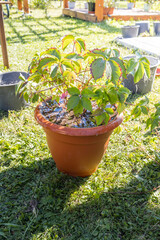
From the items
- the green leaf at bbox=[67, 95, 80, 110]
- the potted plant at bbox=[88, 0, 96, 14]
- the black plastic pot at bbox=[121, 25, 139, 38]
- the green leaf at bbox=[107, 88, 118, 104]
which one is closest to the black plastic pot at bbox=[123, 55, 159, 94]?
the green leaf at bbox=[107, 88, 118, 104]

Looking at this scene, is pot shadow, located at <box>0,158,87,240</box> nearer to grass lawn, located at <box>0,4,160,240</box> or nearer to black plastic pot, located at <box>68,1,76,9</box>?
grass lawn, located at <box>0,4,160,240</box>

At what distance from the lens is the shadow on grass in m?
1.52

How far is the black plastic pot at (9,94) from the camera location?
2.69 meters

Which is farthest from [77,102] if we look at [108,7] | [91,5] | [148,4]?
[148,4]

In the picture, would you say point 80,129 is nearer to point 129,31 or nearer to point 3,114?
point 3,114

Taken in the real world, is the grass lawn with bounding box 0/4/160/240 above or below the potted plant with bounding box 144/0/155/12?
below

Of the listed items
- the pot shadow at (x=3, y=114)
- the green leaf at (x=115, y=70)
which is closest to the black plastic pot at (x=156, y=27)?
the pot shadow at (x=3, y=114)

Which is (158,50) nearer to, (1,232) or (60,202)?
(60,202)

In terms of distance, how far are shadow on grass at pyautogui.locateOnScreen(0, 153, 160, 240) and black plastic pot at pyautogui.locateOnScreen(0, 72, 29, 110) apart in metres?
1.06

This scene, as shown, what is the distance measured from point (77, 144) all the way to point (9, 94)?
1.49 meters

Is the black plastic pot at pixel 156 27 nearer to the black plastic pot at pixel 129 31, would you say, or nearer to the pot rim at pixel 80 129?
the black plastic pot at pixel 129 31

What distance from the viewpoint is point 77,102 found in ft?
4.58

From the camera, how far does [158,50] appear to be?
491cm

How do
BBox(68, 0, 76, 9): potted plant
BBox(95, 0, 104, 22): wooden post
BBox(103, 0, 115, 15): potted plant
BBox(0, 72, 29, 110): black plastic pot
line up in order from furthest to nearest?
BBox(68, 0, 76, 9): potted plant < BBox(103, 0, 115, 15): potted plant < BBox(95, 0, 104, 22): wooden post < BBox(0, 72, 29, 110): black plastic pot
